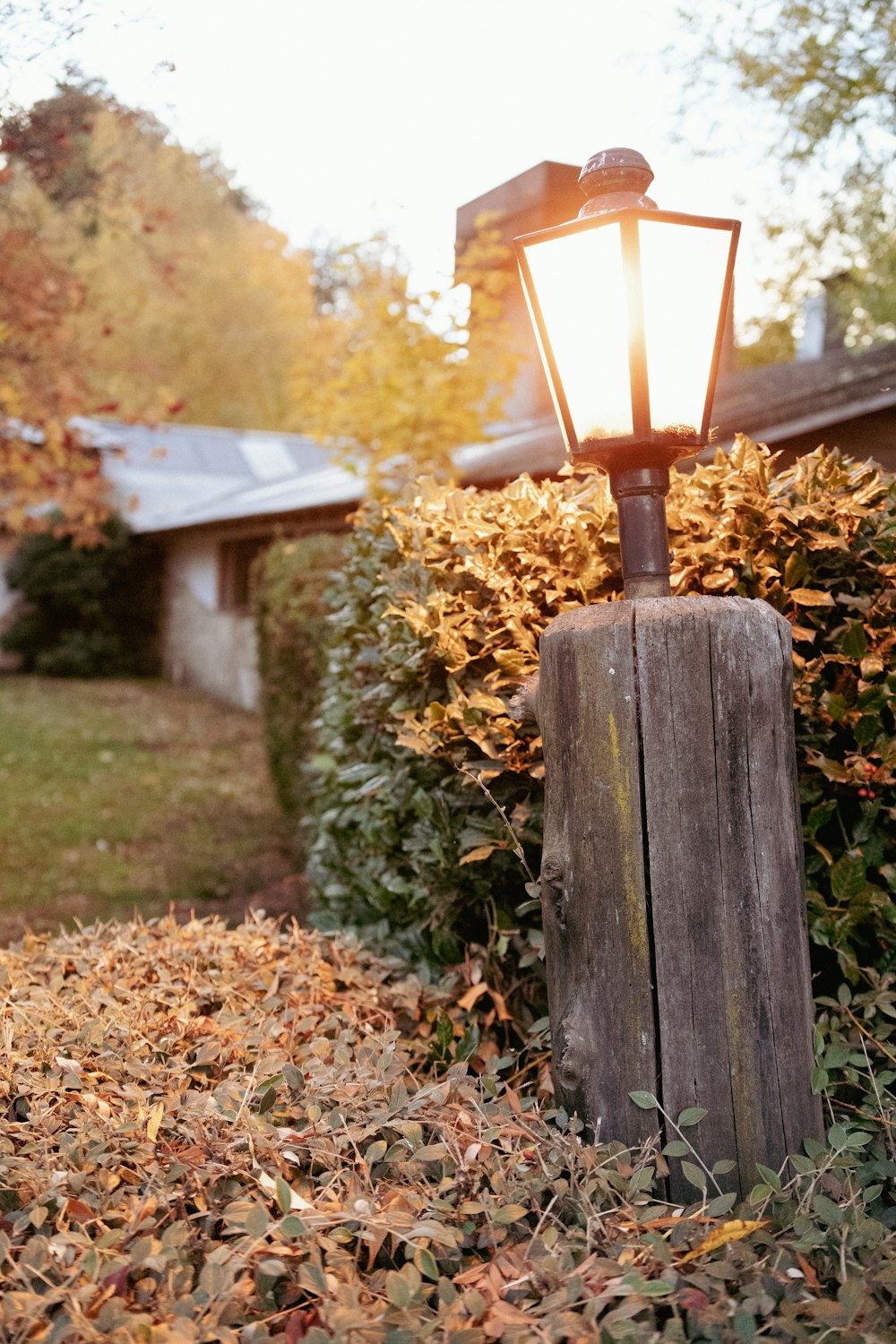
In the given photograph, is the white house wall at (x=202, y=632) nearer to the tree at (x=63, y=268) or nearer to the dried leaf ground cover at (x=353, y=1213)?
the tree at (x=63, y=268)

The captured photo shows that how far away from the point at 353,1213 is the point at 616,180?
2.12 meters

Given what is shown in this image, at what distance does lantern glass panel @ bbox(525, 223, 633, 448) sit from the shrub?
0.62 meters

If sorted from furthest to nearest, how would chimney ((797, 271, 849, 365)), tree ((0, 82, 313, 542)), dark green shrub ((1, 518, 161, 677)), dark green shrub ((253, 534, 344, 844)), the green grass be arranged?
dark green shrub ((1, 518, 161, 677)) < chimney ((797, 271, 849, 365)) < dark green shrub ((253, 534, 344, 844)) < the green grass < tree ((0, 82, 313, 542))

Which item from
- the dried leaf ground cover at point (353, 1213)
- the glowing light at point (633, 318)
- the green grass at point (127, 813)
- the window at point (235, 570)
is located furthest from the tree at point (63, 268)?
the dried leaf ground cover at point (353, 1213)

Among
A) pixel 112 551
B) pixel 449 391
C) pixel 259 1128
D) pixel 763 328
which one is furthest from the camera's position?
pixel 112 551

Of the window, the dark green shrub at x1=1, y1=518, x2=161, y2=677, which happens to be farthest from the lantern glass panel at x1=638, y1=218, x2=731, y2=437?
the dark green shrub at x1=1, y1=518, x2=161, y2=677

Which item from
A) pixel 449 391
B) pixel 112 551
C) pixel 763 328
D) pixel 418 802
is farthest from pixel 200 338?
pixel 418 802

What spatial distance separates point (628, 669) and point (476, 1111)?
101 centimetres

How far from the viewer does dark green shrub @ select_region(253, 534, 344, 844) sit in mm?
7496

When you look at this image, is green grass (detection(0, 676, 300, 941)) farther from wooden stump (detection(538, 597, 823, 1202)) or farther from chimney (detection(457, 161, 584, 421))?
wooden stump (detection(538, 597, 823, 1202))

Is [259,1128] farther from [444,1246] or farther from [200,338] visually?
[200,338]

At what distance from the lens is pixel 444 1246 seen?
1.92 metres

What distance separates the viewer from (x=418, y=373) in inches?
346

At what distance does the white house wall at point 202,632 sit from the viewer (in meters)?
16.6
